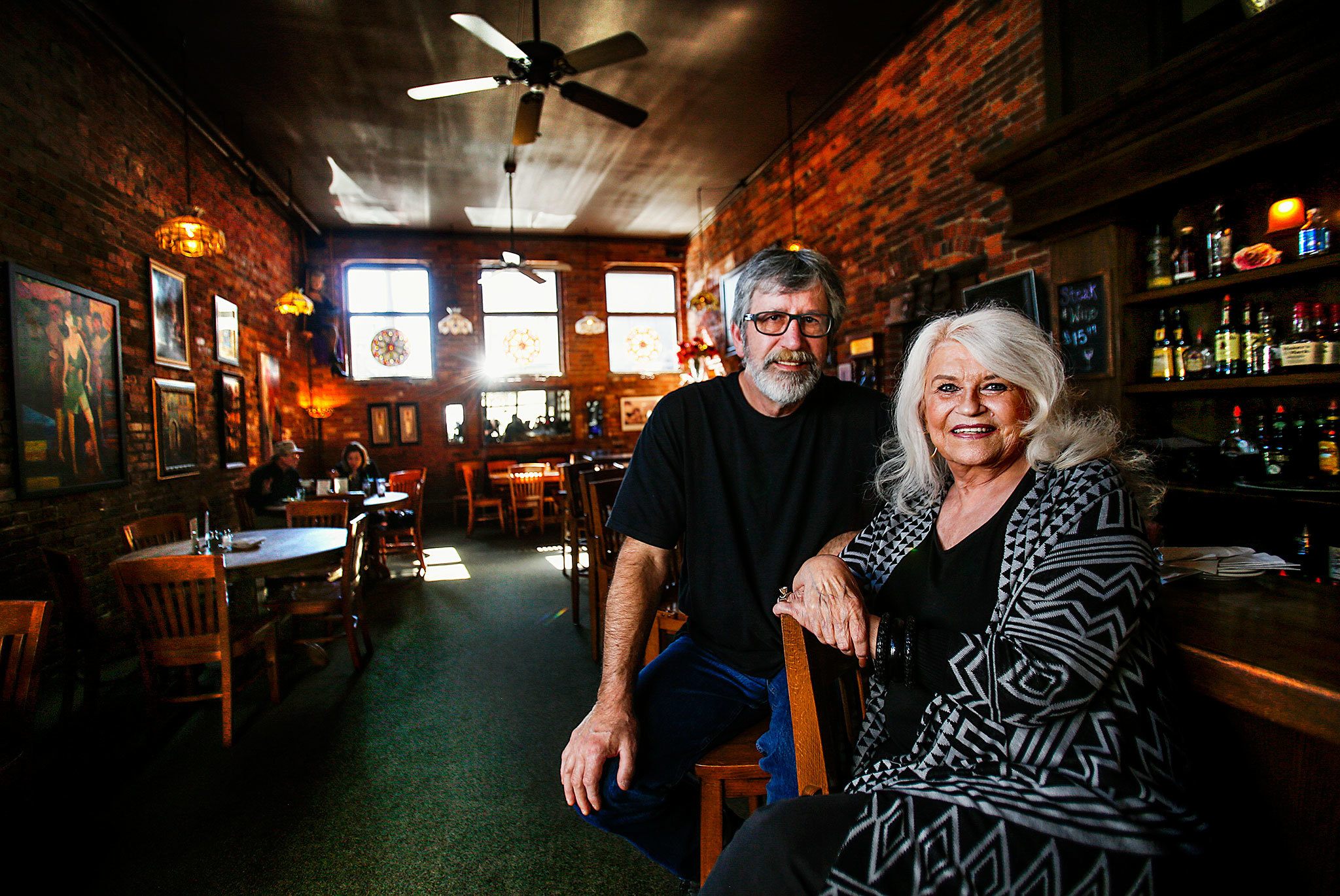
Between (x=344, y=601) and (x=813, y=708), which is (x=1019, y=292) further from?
(x=344, y=601)

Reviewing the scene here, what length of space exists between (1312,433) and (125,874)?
451cm

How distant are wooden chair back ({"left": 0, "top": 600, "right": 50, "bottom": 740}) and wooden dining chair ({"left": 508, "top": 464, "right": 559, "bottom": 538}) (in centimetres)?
574

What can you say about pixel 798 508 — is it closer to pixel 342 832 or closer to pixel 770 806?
pixel 770 806

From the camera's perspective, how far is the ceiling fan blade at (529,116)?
4.07 m

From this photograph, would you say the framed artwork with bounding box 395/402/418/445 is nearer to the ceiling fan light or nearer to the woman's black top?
the ceiling fan light

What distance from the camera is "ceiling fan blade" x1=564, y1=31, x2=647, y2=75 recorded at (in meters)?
3.62

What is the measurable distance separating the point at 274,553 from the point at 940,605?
11.4 ft

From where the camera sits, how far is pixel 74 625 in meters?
2.97

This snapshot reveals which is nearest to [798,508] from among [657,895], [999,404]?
[999,404]

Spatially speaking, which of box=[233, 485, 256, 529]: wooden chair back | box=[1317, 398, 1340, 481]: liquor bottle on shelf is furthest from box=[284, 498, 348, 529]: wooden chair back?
box=[1317, 398, 1340, 481]: liquor bottle on shelf

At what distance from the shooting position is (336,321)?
358 inches

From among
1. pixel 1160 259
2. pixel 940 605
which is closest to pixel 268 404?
pixel 940 605

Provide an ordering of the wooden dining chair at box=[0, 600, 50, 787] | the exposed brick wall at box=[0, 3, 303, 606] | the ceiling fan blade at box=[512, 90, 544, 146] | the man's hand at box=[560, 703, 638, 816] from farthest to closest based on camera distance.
Result: the ceiling fan blade at box=[512, 90, 544, 146] → the exposed brick wall at box=[0, 3, 303, 606] → the wooden dining chair at box=[0, 600, 50, 787] → the man's hand at box=[560, 703, 638, 816]

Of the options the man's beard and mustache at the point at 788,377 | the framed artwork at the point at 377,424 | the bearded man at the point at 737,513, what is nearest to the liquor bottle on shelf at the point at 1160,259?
the bearded man at the point at 737,513
